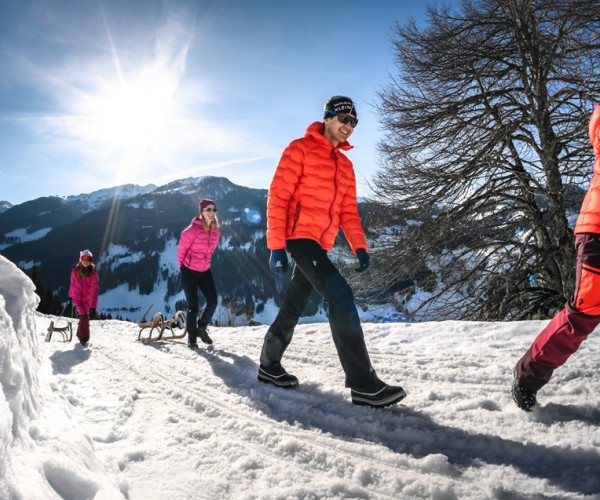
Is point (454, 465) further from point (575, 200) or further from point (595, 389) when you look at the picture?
point (575, 200)

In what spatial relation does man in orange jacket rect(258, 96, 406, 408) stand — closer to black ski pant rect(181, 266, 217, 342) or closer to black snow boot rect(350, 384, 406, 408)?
black snow boot rect(350, 384, 406, 408)

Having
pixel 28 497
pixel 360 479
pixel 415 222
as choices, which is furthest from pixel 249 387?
pixel 415 222

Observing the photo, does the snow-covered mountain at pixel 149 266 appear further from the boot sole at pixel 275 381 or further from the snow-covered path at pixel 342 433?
the snow-covered path at pixel 342 433

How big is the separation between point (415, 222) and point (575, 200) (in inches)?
122

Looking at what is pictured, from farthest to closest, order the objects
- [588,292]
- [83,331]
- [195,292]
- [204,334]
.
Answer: [83,331] → [195,292] → [204,334] → [588,292]

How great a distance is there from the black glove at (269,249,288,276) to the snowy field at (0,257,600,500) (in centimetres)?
86

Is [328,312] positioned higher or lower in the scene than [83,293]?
higher

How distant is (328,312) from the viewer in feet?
8.25

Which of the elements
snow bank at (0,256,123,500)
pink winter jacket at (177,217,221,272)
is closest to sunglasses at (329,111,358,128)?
snow bank at (0,256,123,500)

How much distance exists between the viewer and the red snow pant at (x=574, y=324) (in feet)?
5.92

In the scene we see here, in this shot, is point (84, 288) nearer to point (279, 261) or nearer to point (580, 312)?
point (279, 261)

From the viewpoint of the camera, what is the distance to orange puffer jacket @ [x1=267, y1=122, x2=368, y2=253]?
2.74 metres

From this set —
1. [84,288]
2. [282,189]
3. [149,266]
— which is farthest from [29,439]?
[149,266]

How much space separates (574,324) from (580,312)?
0.07 metres
